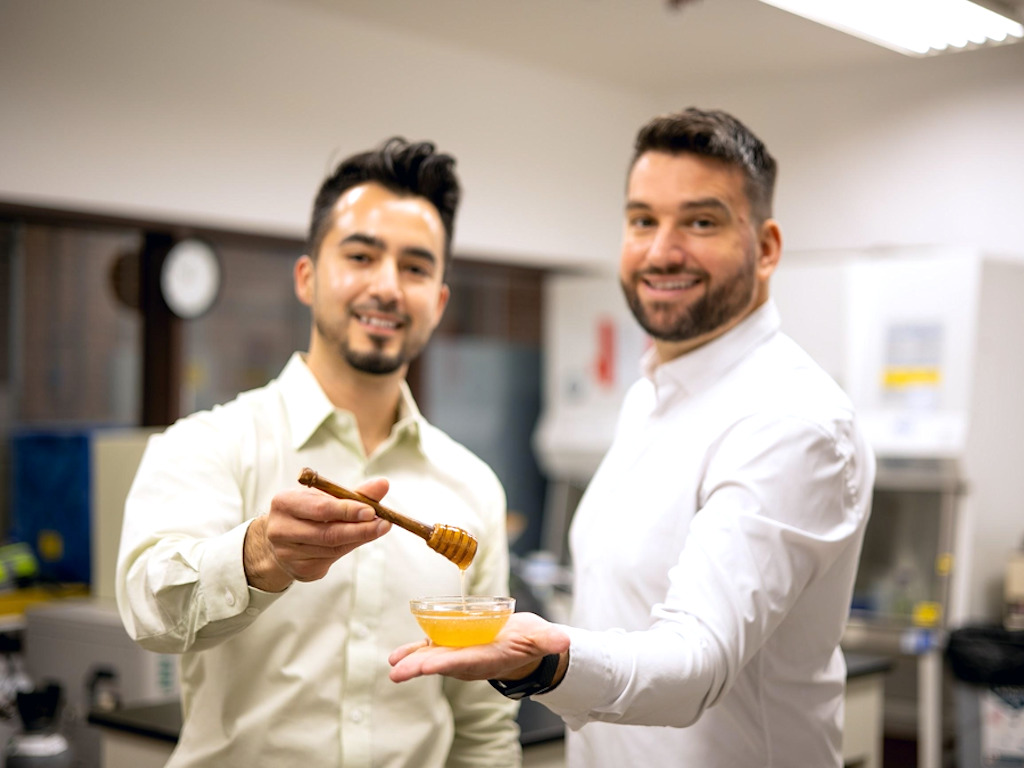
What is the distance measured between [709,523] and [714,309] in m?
0.43

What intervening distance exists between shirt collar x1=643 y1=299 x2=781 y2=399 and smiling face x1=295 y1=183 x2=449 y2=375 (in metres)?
0.43

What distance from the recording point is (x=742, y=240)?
186cm

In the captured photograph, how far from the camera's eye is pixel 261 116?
14.2 feet

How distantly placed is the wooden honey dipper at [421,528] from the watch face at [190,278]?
118 inches

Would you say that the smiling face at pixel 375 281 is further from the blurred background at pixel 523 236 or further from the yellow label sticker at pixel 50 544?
the yellow label sticker at pixel 50 544

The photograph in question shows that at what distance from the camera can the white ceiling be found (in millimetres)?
4387

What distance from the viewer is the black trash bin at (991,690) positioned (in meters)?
4.04

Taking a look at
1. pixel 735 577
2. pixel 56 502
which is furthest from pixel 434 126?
pixel 735 577

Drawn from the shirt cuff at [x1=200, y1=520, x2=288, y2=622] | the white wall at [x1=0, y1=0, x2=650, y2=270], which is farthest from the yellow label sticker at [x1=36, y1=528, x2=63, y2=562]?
the shirt cuff at [x1=200, y1=520, x2=288, y2=622]

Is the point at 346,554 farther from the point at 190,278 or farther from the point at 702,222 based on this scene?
the point at 190,278

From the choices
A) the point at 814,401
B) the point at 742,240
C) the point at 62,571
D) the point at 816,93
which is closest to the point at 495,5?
the point at 816,93

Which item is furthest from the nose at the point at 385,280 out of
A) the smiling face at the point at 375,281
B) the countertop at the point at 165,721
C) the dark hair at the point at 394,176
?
the countertop at the point at 165,721

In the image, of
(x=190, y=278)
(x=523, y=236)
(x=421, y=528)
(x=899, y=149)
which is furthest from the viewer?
(x=523, y=236)

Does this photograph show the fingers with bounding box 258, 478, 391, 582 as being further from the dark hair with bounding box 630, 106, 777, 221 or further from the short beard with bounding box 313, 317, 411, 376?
the dark hair with bounding box 630, 106, 777, 221
